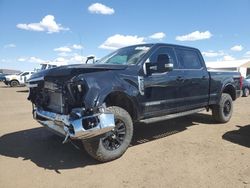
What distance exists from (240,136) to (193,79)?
5.51ft

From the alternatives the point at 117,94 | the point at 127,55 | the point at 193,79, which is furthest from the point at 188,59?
the point at 117,94

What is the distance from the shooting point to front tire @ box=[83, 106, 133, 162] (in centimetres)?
478

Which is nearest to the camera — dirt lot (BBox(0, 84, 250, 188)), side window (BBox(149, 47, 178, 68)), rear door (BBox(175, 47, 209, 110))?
dirt lot (BBox(0, 84, 250, 188))

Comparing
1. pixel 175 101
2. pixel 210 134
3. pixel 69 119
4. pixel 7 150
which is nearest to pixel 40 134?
pixel 7 150

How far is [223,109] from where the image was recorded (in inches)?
327

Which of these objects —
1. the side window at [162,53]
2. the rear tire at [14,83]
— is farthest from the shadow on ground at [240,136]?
the rear tire at [14,83]

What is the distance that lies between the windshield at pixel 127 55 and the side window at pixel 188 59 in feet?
3.38

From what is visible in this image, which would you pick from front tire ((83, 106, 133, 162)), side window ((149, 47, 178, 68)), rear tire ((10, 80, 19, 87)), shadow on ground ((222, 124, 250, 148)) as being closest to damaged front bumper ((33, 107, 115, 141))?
front tire ((83, 106, 133, 162))

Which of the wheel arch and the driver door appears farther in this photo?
the wheel arch

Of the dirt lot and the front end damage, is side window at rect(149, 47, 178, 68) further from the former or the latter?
the front end damage

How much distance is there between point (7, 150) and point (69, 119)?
1940 mm

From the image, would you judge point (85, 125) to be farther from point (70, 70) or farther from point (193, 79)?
point (193, 79)

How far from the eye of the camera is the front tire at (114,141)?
4.78m

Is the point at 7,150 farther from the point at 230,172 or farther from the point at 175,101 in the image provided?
the point at 230,172
